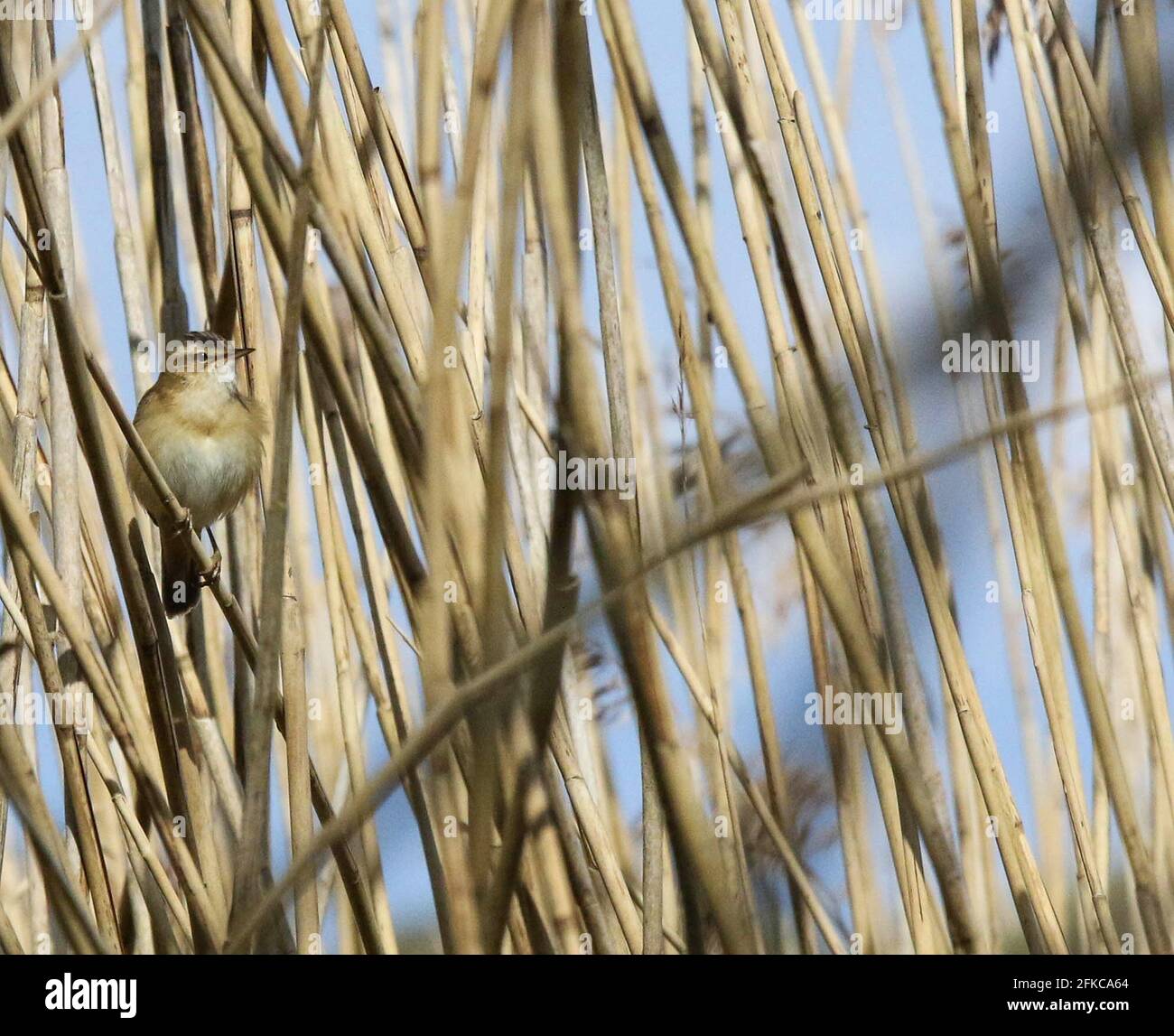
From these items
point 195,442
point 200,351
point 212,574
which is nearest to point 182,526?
point 212,574

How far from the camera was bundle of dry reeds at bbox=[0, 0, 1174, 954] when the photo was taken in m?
0.49

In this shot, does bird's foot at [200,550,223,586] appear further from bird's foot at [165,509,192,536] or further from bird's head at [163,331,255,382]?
bird's head at [163,331,255,382]

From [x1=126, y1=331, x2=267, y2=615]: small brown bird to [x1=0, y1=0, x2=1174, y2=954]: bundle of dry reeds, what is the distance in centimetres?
6

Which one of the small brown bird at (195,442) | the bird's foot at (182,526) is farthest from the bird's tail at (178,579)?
the bird's foot at (182,526)

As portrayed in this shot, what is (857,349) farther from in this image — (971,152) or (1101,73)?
(1101,73)

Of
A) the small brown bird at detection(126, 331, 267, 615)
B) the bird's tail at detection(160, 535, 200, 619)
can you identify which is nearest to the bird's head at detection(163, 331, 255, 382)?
the small brown bird at detection(126, 331, 267, 615)

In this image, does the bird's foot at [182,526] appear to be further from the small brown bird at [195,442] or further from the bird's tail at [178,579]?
the small brown bird at [195,442]

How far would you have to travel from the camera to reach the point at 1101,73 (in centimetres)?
148

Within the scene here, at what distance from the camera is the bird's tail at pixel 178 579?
1767 millimetres

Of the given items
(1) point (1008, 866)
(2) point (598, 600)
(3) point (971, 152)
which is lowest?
(1) point (1008, 866)

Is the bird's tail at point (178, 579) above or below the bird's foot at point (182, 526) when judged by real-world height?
below

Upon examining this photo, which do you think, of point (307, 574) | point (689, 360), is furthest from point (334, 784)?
point (689, 360)

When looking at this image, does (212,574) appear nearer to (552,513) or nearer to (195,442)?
(195,442)
